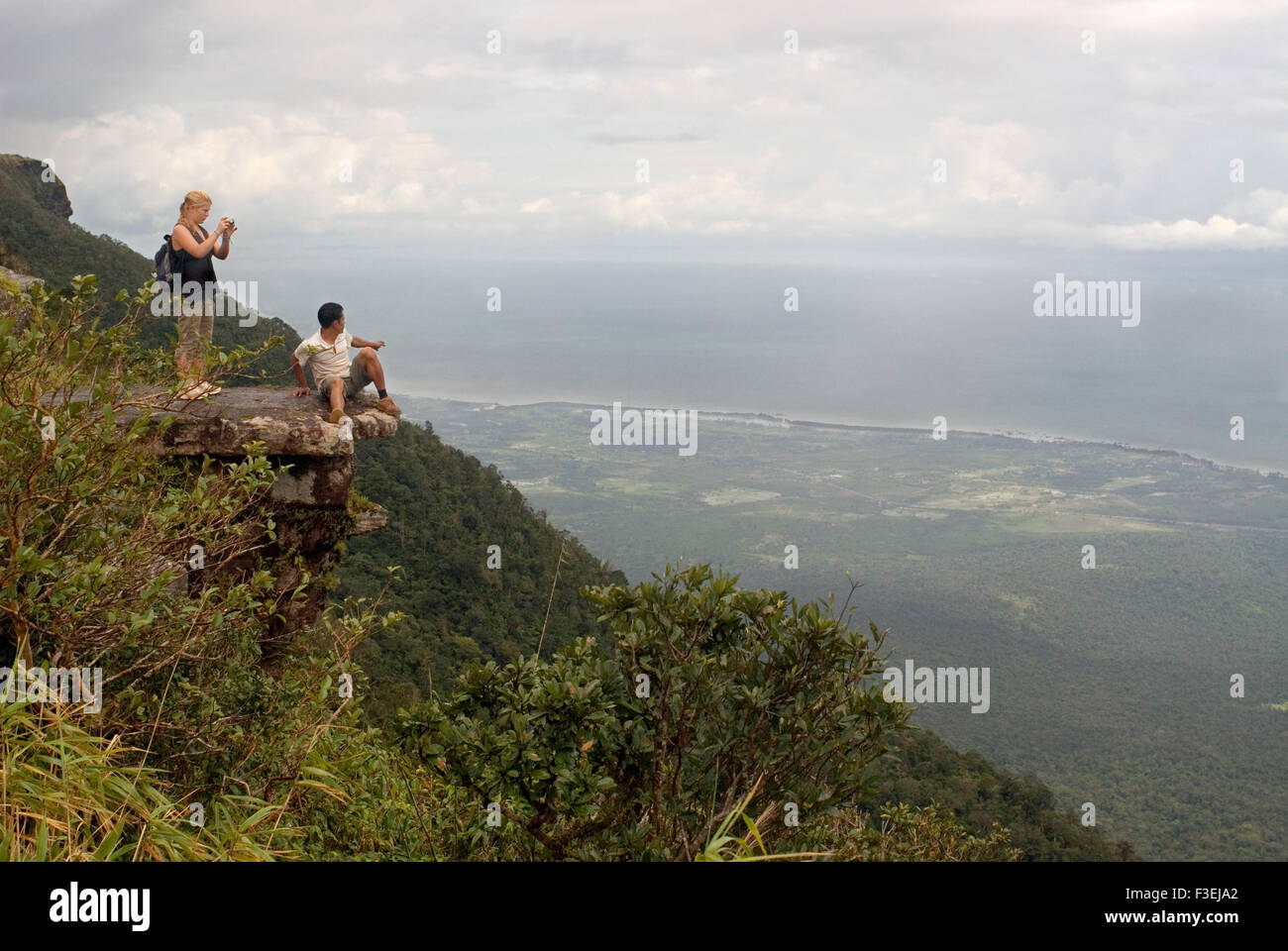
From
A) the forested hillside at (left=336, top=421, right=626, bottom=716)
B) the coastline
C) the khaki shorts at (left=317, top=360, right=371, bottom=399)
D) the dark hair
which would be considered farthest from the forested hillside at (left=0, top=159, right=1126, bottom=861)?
the coastline

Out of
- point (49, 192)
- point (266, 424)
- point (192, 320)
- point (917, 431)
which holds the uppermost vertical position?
point (49, 192)

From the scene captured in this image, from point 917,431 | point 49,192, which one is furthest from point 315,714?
point 917,431

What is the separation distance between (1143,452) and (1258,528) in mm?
52827

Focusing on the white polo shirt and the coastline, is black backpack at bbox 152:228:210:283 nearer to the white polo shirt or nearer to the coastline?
the white polo shirt

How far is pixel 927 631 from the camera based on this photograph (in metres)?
74.7

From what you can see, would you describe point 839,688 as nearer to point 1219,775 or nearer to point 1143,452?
point 1219,775

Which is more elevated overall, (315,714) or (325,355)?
(325,355)

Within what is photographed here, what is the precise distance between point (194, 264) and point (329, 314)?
1.18 metres

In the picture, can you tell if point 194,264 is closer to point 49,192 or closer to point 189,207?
point 189,207

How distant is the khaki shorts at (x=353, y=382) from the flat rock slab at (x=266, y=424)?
0.08 metres

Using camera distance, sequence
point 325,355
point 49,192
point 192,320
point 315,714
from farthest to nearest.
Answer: point 49,192
point 325,355
point 192,320
point 315,714

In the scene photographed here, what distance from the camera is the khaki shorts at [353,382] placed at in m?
9.61

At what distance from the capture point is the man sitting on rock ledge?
933 cm

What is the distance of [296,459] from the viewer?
9.26 m
